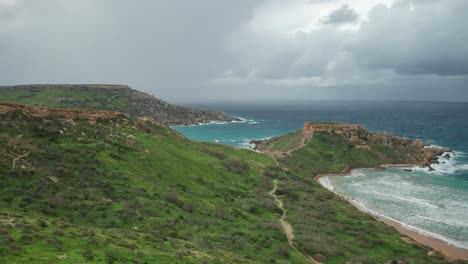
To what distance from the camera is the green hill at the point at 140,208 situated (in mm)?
25312

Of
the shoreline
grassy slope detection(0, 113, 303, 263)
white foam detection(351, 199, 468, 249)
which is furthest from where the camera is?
white foam detection(351, 199, 468, 249)

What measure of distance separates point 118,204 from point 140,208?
241cm

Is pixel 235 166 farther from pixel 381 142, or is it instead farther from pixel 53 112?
pixel 381 142

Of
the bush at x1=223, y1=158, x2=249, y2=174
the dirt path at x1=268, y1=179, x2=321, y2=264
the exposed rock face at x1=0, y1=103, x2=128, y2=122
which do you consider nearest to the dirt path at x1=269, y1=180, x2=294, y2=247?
the dirt path at x1=268, y1=179, x2=321, y2=264

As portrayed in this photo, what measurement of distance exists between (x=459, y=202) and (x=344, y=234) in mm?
39537

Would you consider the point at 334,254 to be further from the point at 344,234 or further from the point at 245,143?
the point at 245,143

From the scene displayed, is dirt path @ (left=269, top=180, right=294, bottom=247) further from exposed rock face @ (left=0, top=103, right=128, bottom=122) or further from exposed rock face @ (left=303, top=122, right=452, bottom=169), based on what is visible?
exposed rock face @ (left=303, top=122, right=452, bottom=169)

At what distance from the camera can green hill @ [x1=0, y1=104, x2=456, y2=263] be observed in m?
25.3

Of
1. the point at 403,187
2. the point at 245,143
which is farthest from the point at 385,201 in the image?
the point at 245,143

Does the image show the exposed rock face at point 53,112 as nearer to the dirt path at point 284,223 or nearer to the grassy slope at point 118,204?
the grassy slope at point 118,204

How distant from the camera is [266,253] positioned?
37.0 metres

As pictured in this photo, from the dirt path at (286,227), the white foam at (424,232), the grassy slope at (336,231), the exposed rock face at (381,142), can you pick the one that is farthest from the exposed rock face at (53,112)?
the exposed rock face at (381,142)

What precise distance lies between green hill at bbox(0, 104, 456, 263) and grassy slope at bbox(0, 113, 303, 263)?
5.2 inches

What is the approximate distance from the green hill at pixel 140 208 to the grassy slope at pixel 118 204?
131 millimetres
